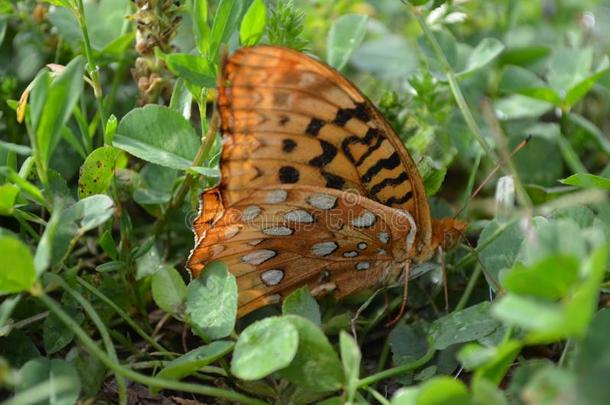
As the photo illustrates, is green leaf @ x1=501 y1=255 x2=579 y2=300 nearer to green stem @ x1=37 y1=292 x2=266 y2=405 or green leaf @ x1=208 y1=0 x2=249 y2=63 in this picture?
green stem @ x1=37 y1=292 x2=266 y2=405

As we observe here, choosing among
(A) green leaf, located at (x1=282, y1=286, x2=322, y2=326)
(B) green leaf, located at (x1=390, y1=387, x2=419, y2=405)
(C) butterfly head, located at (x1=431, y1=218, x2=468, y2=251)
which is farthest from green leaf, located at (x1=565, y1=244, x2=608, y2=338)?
(C) butterfly head, located at (x1=431, y1=218, x2=468, y2=251)

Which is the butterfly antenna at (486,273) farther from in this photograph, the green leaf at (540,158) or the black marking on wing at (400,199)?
the green leaf at (540,158)

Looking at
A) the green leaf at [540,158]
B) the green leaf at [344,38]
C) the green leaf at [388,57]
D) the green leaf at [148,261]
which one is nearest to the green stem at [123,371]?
the green leaf at [148,261]

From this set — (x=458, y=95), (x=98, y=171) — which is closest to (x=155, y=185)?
(x=98, y=171)

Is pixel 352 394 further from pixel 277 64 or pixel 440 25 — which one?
pixel 440 25

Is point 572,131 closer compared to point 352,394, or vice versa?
point 352,394

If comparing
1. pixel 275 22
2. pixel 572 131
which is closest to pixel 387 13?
pixel 572 131
